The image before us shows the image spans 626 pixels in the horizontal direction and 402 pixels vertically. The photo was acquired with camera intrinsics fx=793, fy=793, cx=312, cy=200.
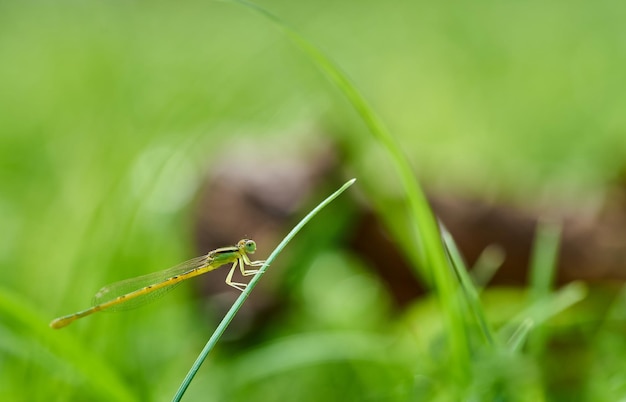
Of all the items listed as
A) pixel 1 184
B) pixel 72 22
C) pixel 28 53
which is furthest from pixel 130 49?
pixel 1 184

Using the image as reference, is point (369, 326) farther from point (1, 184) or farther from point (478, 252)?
point (1, 184)

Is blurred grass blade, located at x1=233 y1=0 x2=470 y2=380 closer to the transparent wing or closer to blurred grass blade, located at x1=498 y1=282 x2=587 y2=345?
blurred grass blade, located at x1=498 y1=282 x2=587 y2=345

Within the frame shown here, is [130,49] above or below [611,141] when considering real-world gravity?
above

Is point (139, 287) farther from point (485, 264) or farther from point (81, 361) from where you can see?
point (485, 264)

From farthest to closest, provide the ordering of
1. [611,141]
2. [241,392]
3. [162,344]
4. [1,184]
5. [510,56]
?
[510,56]
[611,141]
[1,184]
[162,344]
[241,392]

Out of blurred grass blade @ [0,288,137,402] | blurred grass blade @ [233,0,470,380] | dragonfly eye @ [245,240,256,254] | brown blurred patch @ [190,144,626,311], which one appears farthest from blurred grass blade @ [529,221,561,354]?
blurred grass blade @ [0,288,137,402]

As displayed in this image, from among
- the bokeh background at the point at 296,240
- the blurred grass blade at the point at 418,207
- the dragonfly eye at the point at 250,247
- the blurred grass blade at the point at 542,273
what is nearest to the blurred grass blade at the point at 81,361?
the bokeh background at the point at 296,240
